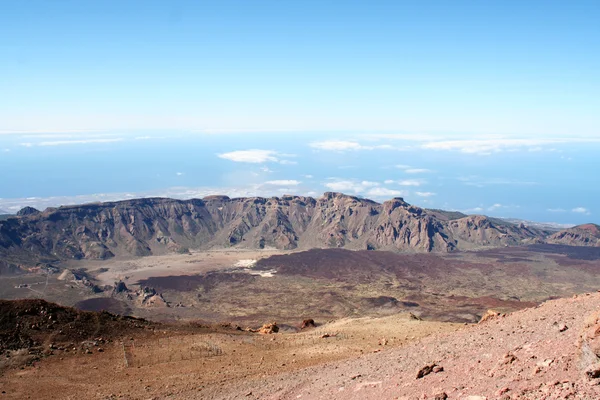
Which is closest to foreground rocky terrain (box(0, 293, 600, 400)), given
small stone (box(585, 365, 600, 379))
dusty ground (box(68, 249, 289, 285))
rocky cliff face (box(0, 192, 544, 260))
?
small stone (box(585, 365, 600, 379))

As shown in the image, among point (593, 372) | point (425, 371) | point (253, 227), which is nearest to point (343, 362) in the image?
point (425, 371)

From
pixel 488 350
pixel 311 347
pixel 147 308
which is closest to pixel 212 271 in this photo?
pixel 147 308

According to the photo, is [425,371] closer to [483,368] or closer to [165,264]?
[483,368]

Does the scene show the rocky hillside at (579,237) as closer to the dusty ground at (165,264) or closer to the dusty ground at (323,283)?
the dusty ground at (323,283)

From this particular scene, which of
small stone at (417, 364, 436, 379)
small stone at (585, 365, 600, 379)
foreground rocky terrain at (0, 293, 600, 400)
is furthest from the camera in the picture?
small stone at (417, 364, 436, 379)

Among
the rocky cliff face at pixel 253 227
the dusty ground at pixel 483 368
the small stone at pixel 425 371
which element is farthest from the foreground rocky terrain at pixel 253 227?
the small stone at pixel 425 371

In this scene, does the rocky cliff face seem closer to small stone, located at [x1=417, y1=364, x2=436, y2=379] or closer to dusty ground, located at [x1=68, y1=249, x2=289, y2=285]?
dusty ground, located at [x1=68, y1=249, x2=289, y2=285]

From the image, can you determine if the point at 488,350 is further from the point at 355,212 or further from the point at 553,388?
the point at 355,212
